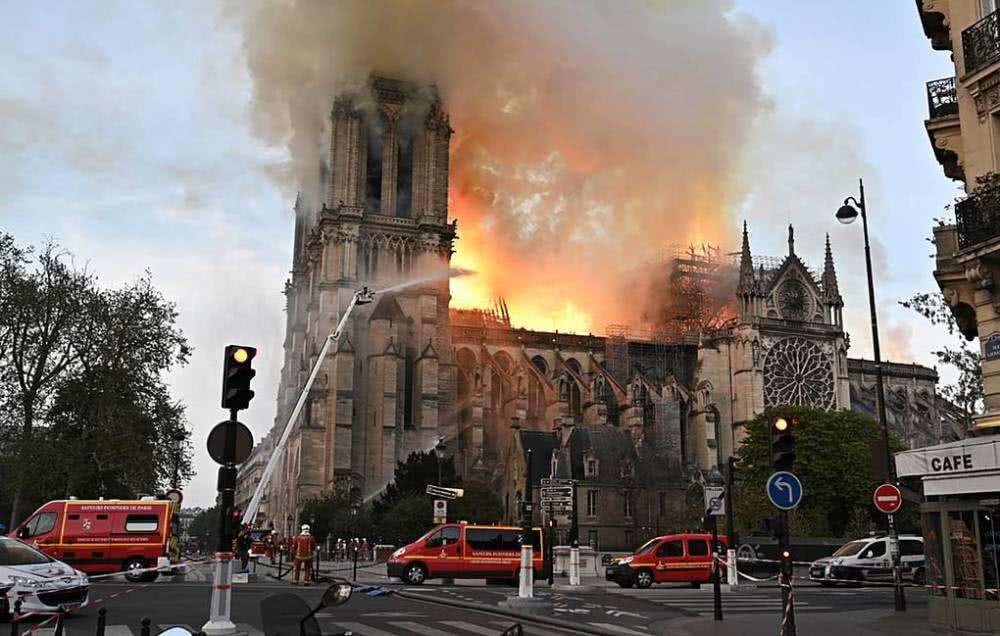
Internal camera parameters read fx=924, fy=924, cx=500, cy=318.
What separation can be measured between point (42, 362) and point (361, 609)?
87.6 ft

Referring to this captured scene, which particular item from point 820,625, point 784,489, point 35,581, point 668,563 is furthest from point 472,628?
point 668,563

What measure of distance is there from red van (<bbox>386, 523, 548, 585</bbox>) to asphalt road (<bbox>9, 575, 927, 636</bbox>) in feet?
5.71

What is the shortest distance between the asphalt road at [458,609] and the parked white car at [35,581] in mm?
379

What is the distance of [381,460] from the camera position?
6444cm

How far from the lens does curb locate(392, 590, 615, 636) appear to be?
13328mm

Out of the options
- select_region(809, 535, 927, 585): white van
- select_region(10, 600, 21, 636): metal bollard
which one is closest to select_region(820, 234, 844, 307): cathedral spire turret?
select_region(809, 535, 927, 585): white van

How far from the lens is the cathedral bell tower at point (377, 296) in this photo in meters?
64.4

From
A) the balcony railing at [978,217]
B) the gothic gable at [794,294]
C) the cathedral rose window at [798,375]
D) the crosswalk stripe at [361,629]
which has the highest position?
the gothic gable at [794,294]

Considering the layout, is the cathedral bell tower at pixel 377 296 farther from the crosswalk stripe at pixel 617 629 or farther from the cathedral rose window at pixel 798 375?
the crosswalk stripe at pixel 617 629

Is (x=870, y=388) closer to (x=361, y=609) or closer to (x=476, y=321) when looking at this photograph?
→ (x=476, y=321)

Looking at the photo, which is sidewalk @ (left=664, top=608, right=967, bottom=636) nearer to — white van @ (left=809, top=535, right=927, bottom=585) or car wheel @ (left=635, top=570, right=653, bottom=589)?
car wheel @ (left=635, top=570, right=653, bottom=589)

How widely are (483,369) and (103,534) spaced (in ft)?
168

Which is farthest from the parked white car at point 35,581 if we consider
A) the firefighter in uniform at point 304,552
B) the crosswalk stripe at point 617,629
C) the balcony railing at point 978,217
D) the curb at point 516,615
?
the balcony railing at point 978,217

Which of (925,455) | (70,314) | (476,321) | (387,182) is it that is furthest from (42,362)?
(476,321)
